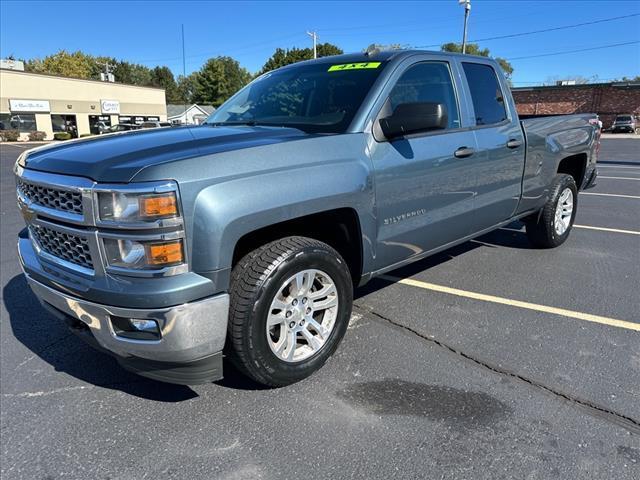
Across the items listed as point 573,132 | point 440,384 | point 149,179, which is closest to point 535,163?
point 573,132

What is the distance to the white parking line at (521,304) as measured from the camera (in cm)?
368

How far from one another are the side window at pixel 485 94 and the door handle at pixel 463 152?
38 cm

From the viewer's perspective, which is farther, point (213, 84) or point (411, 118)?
point (213, 84)

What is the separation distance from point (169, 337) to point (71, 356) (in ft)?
4.86

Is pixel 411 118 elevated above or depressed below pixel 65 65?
below

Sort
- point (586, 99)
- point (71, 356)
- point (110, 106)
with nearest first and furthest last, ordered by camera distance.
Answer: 1. point (71, 356)
2. point (586, 99)
3. point (110, 106)

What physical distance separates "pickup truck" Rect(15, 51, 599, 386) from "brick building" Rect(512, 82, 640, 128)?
47567 millimetres

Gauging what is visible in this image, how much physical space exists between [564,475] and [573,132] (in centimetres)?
439

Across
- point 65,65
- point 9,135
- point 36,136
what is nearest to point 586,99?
point 36,136

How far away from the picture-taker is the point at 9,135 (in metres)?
42.8

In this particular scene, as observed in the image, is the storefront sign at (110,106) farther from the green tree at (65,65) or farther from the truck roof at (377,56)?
the truck roof at (377,56)

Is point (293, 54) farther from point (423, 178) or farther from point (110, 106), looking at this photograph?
point (423, 178)

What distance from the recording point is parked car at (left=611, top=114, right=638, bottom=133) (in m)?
43.2

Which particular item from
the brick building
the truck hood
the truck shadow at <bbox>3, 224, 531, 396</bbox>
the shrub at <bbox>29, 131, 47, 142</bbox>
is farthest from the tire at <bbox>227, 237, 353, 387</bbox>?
the shrub at <bbox>29, 131, 47, 142</bbox>
